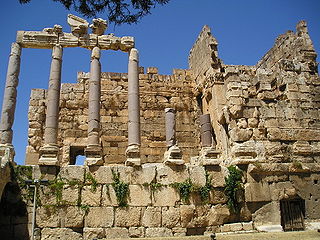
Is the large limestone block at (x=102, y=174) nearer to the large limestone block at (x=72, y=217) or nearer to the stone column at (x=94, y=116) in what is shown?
the stone column at (x=94, y=116)

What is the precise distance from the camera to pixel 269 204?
10305mm

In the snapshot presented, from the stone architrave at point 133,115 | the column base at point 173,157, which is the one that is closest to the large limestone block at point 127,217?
the stone architrave at point 133,115

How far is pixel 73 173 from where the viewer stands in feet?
32.4

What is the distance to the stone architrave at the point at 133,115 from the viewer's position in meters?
10.5

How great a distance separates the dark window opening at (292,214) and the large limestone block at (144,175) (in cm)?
443

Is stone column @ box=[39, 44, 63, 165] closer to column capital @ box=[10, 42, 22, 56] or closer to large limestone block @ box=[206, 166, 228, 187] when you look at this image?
column capital @ box=[10, 42, 22, 56]

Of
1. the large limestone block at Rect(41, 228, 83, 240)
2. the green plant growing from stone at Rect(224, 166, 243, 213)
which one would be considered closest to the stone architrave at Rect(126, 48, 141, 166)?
the large limestone block at Rect(41, 228, 83, 240)

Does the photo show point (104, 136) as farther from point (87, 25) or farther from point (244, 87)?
point (244, 87)

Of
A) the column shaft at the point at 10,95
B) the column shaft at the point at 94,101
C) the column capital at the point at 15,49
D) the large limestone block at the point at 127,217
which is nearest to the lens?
the large limestone block at the point at 127,217

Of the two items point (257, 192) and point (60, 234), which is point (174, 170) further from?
point (60, 234)

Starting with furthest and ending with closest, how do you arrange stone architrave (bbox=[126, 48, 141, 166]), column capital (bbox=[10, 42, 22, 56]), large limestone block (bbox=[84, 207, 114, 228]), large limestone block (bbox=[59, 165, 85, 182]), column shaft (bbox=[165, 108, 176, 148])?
column capital (bbox=[10, 42, 22, 56]) < column shaft (bbox=[165, 108, 176, 148]) < stone architrave (bbox=[126, 48, 141, 166]) < large limestone block (bbox=[59, 165, 85, 182]) < large limestone block (bbox=[84, 207, 114, 228])

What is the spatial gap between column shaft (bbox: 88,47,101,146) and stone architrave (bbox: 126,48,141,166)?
112 cm

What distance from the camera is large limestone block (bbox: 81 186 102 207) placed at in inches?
377

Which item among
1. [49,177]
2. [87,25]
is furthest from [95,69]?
[49,177]
